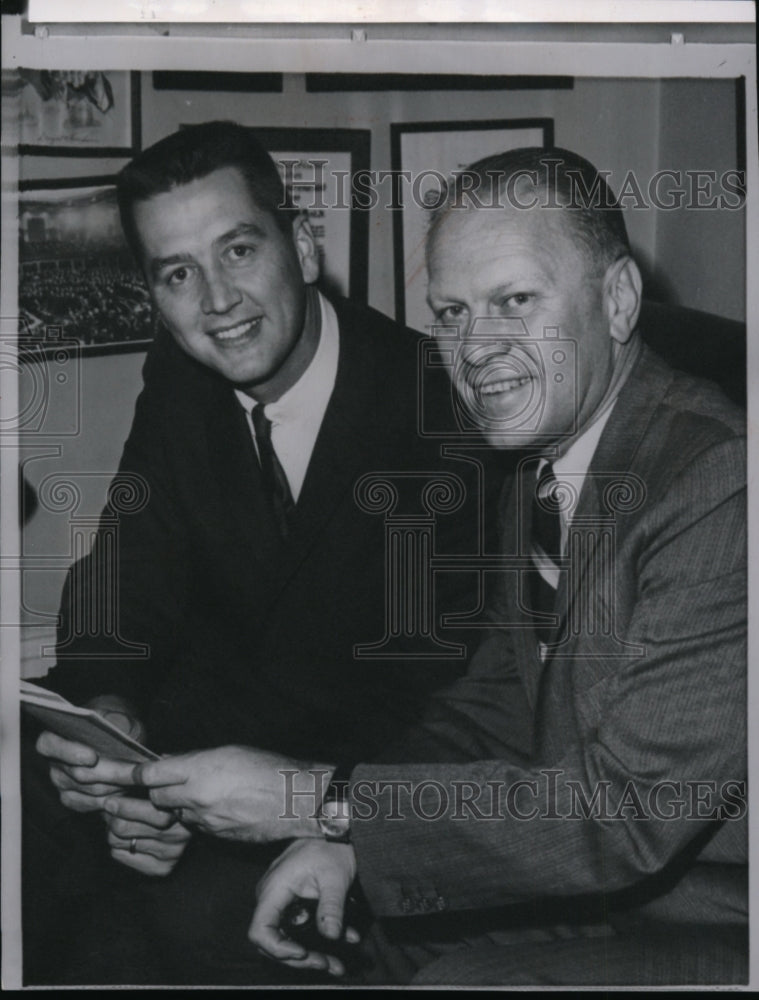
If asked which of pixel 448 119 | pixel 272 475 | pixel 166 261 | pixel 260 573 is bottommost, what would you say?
pixel 260 573

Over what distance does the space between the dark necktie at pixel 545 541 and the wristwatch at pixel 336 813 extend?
0.39 m

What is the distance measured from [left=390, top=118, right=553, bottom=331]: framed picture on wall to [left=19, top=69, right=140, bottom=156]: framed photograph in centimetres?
42

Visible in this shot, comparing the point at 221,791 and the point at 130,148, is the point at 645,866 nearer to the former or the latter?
the point at 221,791

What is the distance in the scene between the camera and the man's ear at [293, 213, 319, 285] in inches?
73.5

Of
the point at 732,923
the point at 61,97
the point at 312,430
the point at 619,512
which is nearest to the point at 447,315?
the point at 312,430

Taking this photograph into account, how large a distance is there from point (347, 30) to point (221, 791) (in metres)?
1.17

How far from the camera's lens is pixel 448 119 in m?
1.88

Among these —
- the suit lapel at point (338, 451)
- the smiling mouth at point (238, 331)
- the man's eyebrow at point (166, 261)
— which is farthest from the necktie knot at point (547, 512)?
the man's eyebrow at point (166, 261)

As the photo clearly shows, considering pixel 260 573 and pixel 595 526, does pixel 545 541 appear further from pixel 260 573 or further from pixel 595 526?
pixel 260 573

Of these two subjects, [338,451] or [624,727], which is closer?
[624,727]

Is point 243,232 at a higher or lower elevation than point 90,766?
higher

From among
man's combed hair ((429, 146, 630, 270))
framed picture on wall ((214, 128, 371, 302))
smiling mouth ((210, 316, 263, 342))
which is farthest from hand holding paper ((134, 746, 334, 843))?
man's combed hair ((429, 146, 630, 270))

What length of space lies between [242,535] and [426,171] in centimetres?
62

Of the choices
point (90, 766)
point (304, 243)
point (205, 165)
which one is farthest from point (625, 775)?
point (205, 165)
